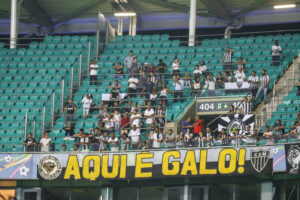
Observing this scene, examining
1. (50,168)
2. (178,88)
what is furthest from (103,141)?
(178,88)

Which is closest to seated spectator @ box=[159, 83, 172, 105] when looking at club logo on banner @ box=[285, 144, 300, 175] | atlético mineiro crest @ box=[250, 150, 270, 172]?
atlético mineiro crest @ box=[250, 150, 270, 172]

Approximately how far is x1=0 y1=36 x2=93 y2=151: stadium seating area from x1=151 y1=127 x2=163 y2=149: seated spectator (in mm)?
4857

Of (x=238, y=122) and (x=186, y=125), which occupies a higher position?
(x=238, y=122)

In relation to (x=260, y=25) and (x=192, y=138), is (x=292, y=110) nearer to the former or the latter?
(x=192, y=138)

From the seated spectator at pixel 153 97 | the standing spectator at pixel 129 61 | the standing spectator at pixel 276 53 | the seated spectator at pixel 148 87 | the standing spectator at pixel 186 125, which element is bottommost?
the standing spectator at pixel 186 125

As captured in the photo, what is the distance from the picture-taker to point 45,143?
26.8m

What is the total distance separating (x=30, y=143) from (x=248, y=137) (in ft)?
25.4

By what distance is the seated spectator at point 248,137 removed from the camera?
24358 mm

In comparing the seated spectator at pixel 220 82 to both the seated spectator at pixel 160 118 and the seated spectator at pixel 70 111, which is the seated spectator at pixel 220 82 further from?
the seated spectator at pixel 70 111

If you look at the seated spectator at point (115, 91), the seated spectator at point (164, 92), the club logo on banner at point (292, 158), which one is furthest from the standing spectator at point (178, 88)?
the club logo on banner at point (292, 158)

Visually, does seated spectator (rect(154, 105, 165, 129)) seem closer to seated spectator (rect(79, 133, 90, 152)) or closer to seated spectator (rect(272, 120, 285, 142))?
seated spectator (rect(79, 133, 90, 152))

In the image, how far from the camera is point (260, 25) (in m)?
38.3

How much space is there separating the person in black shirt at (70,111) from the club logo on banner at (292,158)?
9.21m

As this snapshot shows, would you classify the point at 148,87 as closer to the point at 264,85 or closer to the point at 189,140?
the point at 264,85
